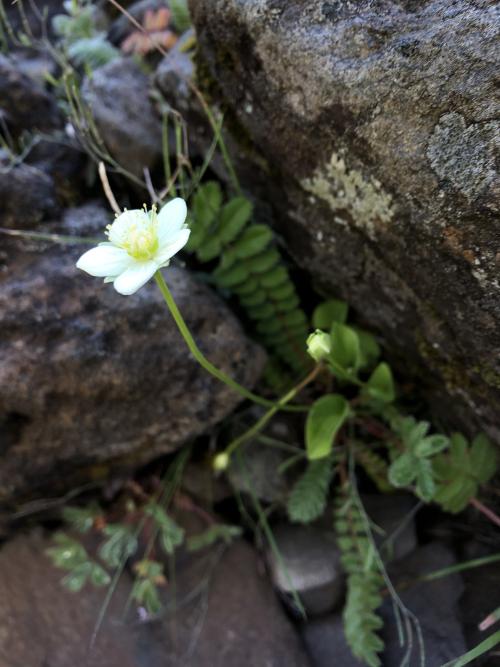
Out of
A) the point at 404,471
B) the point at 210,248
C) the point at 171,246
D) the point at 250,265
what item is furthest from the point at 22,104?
the point at 404,471

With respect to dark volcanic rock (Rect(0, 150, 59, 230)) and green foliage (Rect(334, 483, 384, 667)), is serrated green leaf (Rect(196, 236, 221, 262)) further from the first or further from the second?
green foliage (Rect(334, 483, 384, 667))

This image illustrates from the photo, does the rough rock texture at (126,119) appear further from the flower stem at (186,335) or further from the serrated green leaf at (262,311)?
the flower stem at (186,335)

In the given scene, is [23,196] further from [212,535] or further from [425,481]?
[425,481]

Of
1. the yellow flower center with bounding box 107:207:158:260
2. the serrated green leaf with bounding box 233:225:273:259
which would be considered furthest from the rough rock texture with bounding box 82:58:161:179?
the yellow flower center with bounding box 107:207:158:260

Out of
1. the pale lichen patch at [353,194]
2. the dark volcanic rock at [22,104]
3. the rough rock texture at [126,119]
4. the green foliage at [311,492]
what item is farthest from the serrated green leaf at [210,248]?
the dark volcanic rock at [22,104]

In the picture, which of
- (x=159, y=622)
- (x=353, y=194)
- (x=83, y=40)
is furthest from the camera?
(x=83, y=40)

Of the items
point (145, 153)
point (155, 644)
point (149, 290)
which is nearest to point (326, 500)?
point (155, 644)
